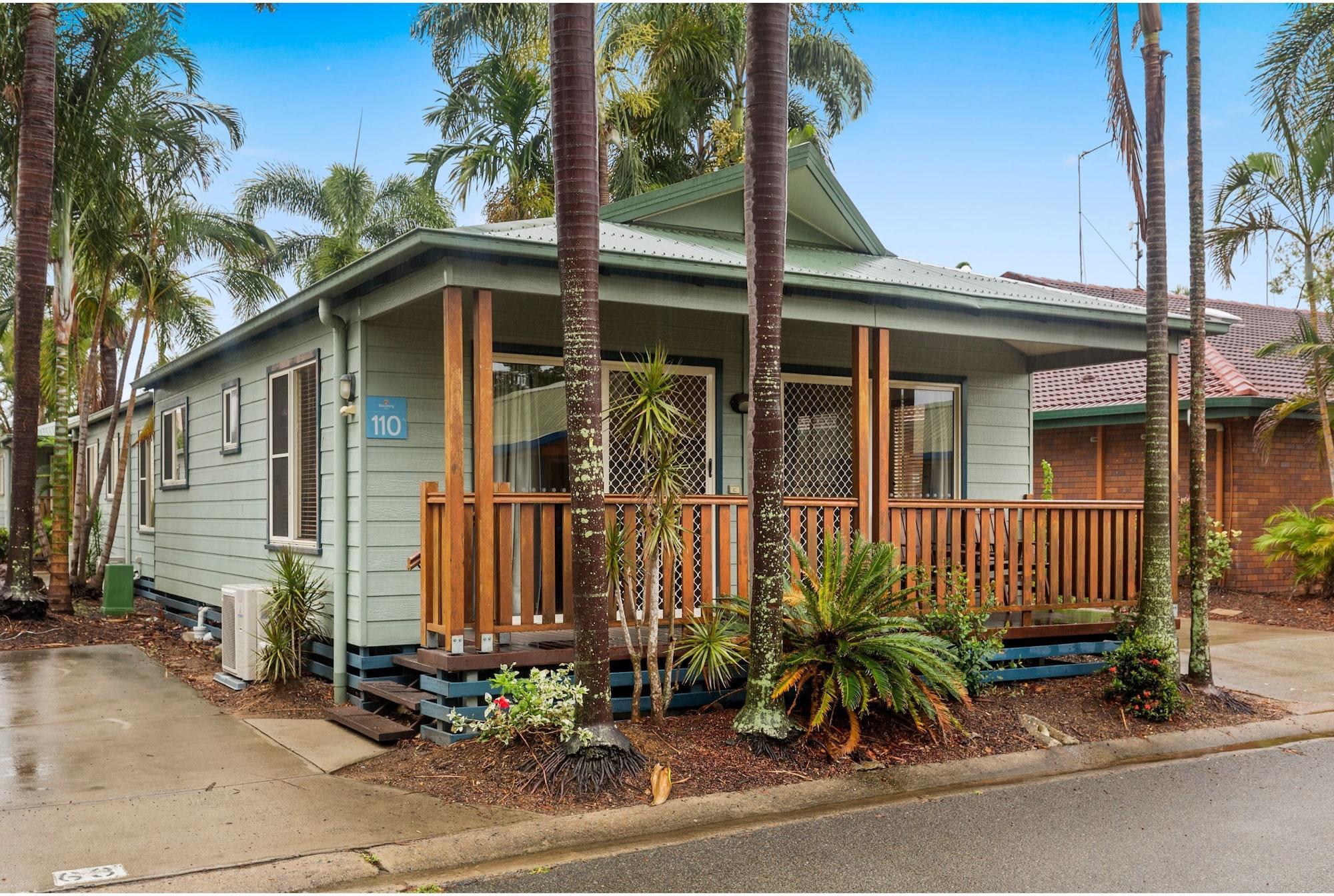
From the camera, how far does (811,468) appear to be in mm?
9922

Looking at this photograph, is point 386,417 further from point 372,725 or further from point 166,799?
point 166,799

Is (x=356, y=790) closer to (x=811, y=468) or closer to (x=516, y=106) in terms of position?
(x=811, y=468)

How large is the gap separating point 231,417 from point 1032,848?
354 inches

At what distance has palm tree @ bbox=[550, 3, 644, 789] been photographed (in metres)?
5.71

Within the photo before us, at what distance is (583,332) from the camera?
5.76 metres

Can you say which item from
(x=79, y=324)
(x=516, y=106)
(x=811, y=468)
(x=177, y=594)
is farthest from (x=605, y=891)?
(x=516, y=106)

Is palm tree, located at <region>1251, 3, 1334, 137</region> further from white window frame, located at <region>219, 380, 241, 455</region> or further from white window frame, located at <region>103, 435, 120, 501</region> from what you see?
white window frame, located at <region>103, 435, 120, 501</region>

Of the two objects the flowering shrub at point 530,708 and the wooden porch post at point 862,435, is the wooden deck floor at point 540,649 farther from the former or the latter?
the wooden porch post at point 862,435

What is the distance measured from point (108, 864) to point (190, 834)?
0.45 m

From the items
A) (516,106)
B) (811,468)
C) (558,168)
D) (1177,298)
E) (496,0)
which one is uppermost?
(496,0)

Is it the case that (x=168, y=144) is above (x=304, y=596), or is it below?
above

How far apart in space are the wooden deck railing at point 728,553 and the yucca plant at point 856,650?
50 centimetres

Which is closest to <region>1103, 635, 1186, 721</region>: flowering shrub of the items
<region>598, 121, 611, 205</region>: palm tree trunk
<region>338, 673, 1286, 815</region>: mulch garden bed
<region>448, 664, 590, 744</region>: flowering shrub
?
<region>338, 673, 1286, 815</region>: mulch garden bed

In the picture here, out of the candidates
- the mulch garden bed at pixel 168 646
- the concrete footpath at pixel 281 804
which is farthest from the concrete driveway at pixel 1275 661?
the mulch garden bed at pixel 168 646
